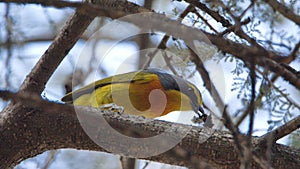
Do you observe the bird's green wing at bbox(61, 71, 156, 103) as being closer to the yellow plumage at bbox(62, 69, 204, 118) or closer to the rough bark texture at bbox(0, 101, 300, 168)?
the yellow plumage at bbox(62, 69, 204, 118)

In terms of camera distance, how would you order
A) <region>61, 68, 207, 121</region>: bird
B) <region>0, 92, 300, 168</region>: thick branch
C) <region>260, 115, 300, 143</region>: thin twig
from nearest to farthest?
<region>260, 115, 300, 143</region>: thin twig
<region>0, 92, 300, 168</region>: thick branch
<region>61, 68, 207, 121</region>: bird

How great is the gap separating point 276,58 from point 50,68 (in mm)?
1218

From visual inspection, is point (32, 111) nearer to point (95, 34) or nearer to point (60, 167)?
point (60, 167)

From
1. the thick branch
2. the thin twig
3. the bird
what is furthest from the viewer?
the bird

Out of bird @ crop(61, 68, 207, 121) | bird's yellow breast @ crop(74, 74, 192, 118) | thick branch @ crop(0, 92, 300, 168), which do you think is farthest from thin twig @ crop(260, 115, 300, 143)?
bird's yellow breast @ crop(74, 74, 192, 118)

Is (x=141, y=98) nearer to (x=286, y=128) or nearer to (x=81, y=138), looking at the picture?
(x=81, y=138)

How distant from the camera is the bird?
2842 millimetres

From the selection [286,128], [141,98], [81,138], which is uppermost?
[286,128]

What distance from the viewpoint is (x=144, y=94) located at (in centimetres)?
297

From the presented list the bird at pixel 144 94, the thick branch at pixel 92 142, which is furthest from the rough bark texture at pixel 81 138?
the bird at pixel 144 94

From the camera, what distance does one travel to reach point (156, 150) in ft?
6.48

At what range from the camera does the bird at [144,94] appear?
9.32ft

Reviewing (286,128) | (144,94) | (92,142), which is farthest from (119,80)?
(286,128)

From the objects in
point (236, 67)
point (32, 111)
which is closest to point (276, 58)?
point (32, 111)
